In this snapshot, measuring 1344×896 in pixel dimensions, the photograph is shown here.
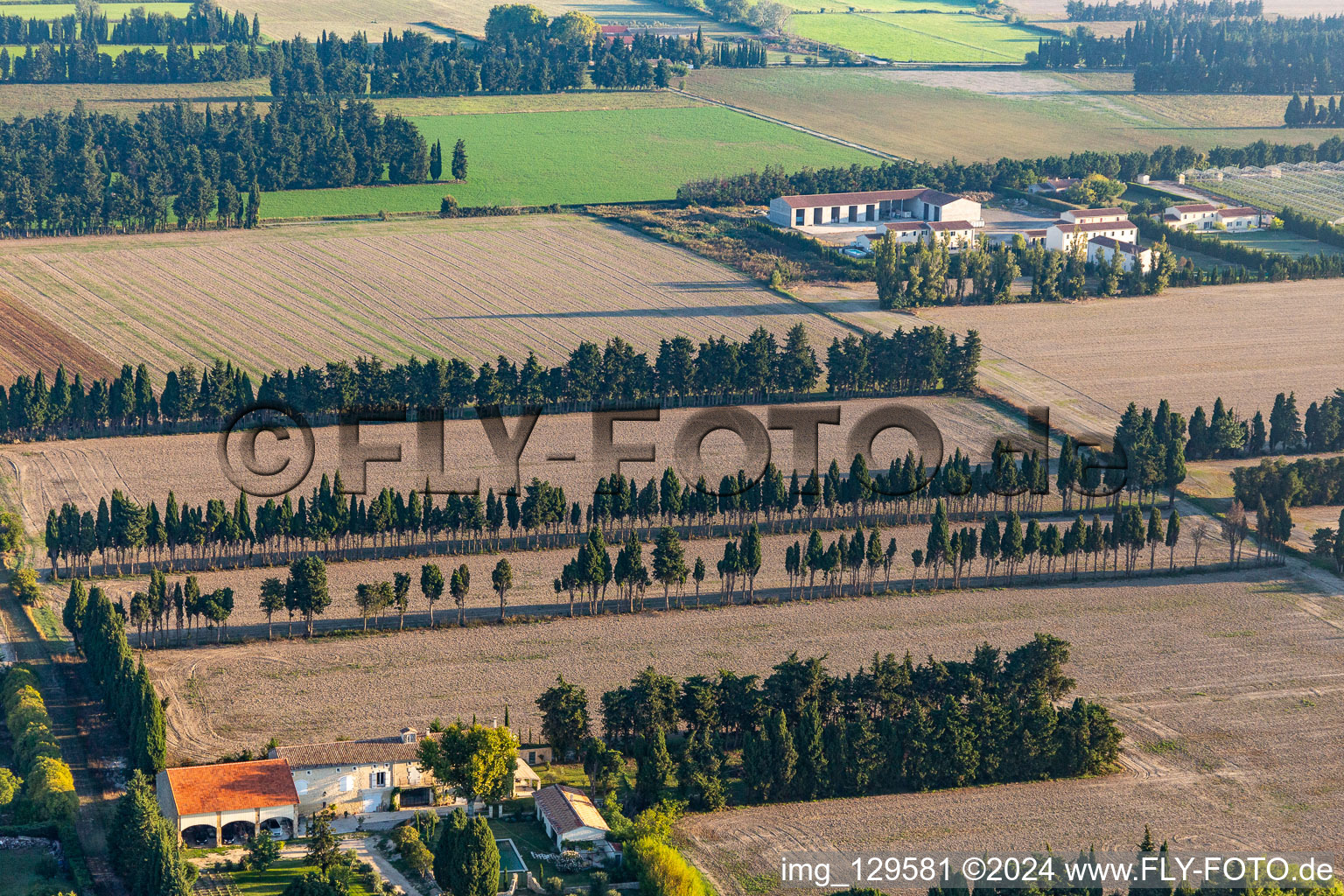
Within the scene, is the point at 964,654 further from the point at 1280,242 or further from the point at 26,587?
the point at 1280,242

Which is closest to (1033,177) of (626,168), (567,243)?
(626,168)

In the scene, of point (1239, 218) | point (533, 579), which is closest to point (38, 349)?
point (533, 579)

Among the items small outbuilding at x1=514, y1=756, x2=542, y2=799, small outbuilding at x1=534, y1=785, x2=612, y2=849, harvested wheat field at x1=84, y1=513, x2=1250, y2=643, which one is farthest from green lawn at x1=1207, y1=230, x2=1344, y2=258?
small outbuilding at x1=534, y1=785, x2=612, y2=849

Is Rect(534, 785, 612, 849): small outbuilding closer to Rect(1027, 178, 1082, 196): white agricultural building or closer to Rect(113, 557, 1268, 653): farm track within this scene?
Rect(113, 557, 1268, 653): farm track

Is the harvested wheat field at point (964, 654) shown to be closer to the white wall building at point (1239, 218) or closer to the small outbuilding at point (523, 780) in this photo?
the small outbuilding at point (523, 780)

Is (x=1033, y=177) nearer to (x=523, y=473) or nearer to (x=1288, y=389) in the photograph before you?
(x=1288, y=389)

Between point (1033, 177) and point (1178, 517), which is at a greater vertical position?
point (1033, 177)

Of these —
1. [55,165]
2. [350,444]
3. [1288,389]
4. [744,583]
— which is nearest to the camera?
[744,583]
